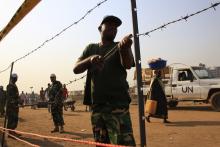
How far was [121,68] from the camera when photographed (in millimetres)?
3873

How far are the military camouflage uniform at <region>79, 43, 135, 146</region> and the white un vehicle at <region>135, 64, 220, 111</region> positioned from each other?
1467cm

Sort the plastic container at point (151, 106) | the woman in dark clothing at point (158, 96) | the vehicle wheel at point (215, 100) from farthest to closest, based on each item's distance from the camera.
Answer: the vehicle wheel at point (215, 100) < the woman in dark clothing at point (158, 96) < the plastic container at point (151, 106)

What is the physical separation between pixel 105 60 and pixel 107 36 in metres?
0.22

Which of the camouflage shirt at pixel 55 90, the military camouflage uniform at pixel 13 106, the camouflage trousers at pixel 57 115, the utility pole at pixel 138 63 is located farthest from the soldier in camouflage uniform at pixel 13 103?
the utility pole at pixel 138 63

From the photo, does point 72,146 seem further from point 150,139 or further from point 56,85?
point 56,85

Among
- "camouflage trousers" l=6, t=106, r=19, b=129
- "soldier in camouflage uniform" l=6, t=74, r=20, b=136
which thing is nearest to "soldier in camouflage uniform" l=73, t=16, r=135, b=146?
"soldier in camouflage uniform" l=6, t=74, r=20, b=136

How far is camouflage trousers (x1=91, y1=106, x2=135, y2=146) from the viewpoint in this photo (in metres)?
3.76

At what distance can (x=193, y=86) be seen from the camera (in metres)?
18.6

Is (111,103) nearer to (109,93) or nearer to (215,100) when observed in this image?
(109,93)

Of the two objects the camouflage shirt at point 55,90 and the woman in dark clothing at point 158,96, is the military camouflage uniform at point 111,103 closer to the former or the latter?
the camouflage shirt at point 55,90

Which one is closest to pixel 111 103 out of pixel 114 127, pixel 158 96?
pixel 114 127

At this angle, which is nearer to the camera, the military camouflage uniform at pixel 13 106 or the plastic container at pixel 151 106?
the military camouflage uniform at pixel 13 106

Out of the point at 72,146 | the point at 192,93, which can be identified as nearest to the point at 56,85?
the point at 72,146

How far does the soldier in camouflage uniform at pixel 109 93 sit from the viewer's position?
3799 mm
